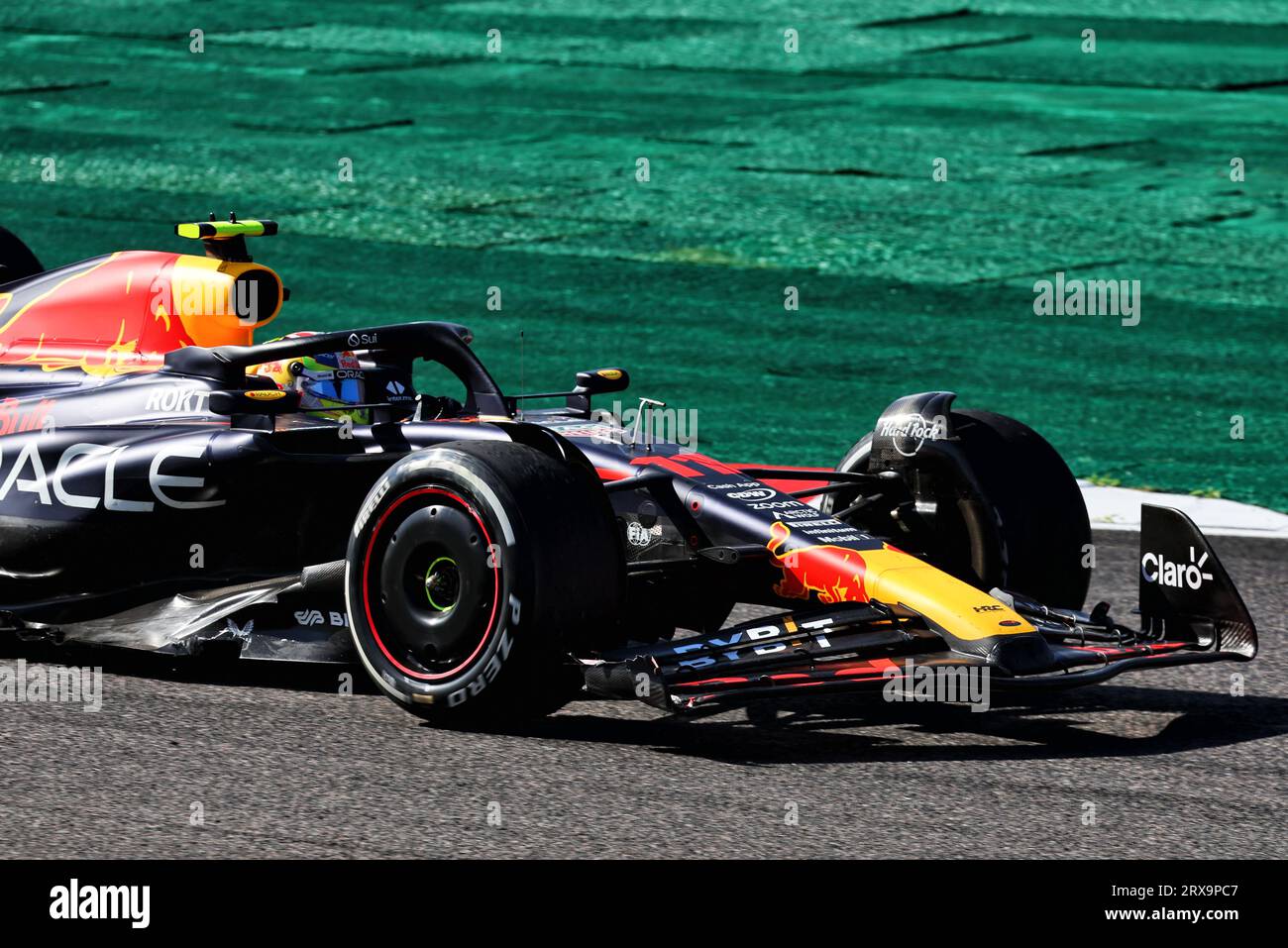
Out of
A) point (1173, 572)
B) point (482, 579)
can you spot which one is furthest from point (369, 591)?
point (1173, 572)

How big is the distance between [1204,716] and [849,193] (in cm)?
1218

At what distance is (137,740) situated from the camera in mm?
6500

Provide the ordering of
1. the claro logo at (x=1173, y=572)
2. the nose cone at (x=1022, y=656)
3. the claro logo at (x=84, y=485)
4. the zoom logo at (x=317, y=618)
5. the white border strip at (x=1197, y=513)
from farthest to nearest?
the white border strip at (x=1197, y=513) < the claro logo at (x=84, y=485) < the zoom logo at (x=317, y=618) < the claro logo at (x=1173, y=572) < the nose cone at (x=1022, y=656)

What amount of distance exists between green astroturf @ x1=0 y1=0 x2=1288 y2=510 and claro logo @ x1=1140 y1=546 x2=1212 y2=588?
4169mm

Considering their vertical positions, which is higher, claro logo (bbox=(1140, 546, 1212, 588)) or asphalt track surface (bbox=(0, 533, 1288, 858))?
claro logo (bbox=(1140, 546, 1212, 588))

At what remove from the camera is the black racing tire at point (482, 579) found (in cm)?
634

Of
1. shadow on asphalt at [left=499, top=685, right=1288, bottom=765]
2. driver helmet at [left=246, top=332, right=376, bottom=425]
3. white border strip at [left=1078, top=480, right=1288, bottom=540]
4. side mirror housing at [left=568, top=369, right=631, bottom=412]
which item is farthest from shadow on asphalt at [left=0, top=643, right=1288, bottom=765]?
white border strip at [left=1078, top=480, right=1288, bottom=540]

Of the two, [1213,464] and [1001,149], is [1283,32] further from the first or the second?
[1213,464]

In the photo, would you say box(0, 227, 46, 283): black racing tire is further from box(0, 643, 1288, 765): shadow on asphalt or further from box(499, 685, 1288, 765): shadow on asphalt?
box(499, 685, 1288, 765): shadow on asphalt

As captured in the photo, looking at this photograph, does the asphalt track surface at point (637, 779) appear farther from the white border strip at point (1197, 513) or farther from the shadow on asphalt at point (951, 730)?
the white border strip at point (1197, 513)

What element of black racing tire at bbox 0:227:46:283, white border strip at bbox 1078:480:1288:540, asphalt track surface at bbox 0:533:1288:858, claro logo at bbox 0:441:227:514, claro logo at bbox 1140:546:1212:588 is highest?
black racing tire at bbox 0:227:46:283

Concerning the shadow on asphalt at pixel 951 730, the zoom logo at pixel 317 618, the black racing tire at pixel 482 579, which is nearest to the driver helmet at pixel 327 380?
the zoom logo at pixel 317 618

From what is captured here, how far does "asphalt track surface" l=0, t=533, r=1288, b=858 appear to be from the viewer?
18.2 ft

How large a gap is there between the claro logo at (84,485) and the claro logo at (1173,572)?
318 centimetres
